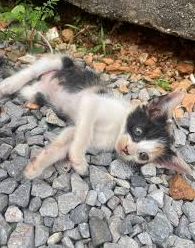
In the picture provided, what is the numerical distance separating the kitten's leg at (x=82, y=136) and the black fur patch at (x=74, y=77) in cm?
22

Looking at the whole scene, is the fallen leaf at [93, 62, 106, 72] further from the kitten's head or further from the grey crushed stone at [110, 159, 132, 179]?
the grey crushed stone at [110, 159, 132, 179]

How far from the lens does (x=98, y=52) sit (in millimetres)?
4199

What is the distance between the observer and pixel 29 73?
3717 mm

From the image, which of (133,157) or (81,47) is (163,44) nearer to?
(81,47)

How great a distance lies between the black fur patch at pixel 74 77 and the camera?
3.61 m

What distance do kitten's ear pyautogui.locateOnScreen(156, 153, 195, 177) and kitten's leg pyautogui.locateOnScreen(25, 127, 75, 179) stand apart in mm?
599

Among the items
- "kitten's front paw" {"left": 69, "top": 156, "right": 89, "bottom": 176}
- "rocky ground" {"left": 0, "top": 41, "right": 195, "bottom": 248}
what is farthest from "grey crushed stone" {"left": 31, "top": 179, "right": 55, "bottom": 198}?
"kitten's front paw" {"left": 69, "top": 156, "right": 89, "bottom": 176}

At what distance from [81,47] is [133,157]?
4.68ft

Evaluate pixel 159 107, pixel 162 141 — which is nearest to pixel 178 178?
pixel 162 141

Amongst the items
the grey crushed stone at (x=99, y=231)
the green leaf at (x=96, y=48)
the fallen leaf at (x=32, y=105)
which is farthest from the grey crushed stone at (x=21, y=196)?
the green leaf at (x=96, y=48)

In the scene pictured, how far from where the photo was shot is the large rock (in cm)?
371

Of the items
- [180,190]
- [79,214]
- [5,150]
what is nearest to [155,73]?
[180,190]

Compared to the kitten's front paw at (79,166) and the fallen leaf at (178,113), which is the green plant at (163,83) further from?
the kitten's front paw at (79,166)

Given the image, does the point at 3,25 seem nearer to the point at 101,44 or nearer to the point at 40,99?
the point at 101,44
